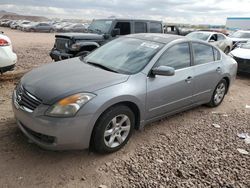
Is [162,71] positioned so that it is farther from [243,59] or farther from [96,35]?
[243,59]

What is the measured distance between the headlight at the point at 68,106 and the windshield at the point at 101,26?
5.95m

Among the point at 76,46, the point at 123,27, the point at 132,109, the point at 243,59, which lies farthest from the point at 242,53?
the point at 132,109

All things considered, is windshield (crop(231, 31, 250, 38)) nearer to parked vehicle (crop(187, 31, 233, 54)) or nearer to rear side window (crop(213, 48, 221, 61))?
parked vehicle (crop(187, 31, 233, 54))

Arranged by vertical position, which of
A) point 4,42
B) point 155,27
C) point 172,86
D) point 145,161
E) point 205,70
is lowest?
point 145,161

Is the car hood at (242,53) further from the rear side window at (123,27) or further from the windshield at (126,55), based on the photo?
the windshield at (126,55)

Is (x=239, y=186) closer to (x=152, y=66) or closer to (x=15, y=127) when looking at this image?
(x=152, y=66)

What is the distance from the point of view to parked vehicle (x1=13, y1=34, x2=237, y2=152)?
2.87 metres

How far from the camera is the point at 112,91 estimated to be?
3100 mm

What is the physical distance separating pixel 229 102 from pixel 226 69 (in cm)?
111

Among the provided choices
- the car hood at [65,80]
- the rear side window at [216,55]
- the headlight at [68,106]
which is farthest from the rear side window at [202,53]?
the headlight at [68,106]

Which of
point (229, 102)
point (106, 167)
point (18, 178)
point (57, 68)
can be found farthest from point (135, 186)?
point (229, 102)

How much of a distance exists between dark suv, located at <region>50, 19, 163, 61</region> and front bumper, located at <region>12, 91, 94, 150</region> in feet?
14.1

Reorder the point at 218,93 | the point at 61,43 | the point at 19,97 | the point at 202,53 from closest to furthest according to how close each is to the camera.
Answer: the point at 19,97, the point at 202,53, the point at 218,93, the point at 61,43

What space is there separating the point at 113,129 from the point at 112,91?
1.79 feet
